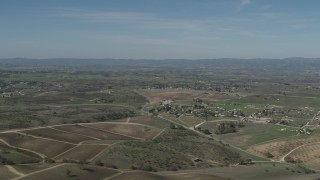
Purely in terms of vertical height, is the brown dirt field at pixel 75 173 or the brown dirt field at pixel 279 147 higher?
the brown dirt field at pixel 75 173

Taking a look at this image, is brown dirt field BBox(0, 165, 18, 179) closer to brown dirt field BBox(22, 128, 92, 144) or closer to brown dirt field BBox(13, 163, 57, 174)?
brown dirt field BBox(13, 163, 57, 174)

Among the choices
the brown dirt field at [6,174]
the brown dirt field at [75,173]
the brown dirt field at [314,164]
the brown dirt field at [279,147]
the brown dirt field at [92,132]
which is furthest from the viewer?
the brown dirt field at [92,132]

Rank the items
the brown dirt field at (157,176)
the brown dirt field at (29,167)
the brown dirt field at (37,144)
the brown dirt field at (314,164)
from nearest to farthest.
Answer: the brown dirt field at (29,167) < the brown dirt field at (157,176) < the brown dirt field at (314,164) < the brown dirt field at (37,144)

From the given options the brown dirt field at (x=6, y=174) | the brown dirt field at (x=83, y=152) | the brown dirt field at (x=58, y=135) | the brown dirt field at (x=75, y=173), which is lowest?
the brown dirt field at (x=83, y=152)

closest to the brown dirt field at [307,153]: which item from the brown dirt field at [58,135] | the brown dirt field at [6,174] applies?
the brown dirt field at [58,135]

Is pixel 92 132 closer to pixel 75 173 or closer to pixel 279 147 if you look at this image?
pixel 279 147

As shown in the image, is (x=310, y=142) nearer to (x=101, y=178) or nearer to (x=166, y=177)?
(x=166, y=177)

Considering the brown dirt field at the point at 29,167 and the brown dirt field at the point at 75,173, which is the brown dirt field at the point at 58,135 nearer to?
the brown dirt field at the point at 29,167

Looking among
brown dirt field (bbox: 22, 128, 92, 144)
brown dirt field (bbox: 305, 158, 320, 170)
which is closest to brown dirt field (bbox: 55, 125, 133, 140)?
brown dirt field (bbox: 22, 128, 92, 144)
